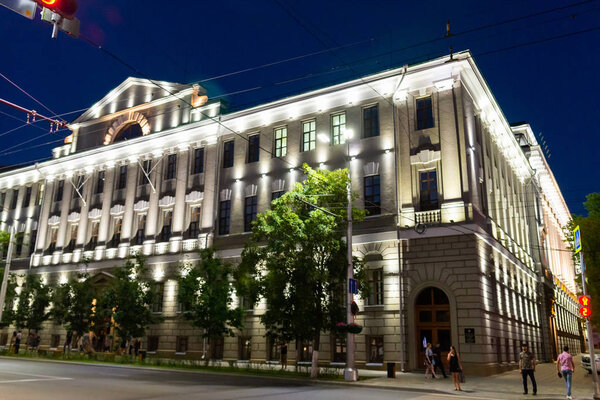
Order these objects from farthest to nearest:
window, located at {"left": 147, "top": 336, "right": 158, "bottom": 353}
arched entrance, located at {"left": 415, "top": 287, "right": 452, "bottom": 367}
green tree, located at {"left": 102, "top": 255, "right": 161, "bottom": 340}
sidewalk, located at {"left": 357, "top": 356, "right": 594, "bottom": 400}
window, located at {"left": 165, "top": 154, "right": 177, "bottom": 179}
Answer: window, located at {"left": 165, "top": 154, "right": 177, "bottom": 179} < window, located at {"left": 147, "top": 336, "right": 158, "bottom": 353} < green tree, located at {"left": 102, "top": 255, "right": 161, "bottom": 340} < arched entrance, located at {"left": 415, "top": 287, "right": 452, "bottom": 367} < sidewalk, located at {"left": 357, "top": 356, "right": 594, "bottom": 400}

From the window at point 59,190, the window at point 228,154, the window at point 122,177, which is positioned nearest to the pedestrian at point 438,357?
the window at point 228,154

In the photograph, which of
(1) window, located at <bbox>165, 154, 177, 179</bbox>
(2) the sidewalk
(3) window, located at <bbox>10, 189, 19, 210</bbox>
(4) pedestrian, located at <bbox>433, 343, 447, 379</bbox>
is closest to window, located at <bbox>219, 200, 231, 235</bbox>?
(1) window, located at <bbox>165, 154, 177, 179</bbox>

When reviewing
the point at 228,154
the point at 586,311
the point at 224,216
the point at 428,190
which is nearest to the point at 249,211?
the point at 224,216

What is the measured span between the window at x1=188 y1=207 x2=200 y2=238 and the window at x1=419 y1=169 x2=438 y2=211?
1760 cm

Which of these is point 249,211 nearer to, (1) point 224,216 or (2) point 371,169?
(1) point 224,216

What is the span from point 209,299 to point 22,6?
921 inches

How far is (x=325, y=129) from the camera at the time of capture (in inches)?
1366

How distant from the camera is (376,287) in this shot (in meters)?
29.7

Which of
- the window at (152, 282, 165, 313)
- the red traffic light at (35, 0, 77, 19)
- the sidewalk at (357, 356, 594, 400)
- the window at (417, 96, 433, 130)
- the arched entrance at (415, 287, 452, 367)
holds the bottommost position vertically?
the sidewalk at (357, 356, 594, 400)

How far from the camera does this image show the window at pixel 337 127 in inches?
1340

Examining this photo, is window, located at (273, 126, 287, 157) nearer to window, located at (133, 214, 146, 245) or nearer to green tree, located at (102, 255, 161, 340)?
green tree, located at (102, 255, 161, 340)

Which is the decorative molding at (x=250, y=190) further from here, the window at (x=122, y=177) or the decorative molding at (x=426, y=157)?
the window at (x=122, y=177)

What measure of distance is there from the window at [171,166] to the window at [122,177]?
207 inches

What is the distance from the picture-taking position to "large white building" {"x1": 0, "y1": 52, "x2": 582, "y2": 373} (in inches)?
1107
